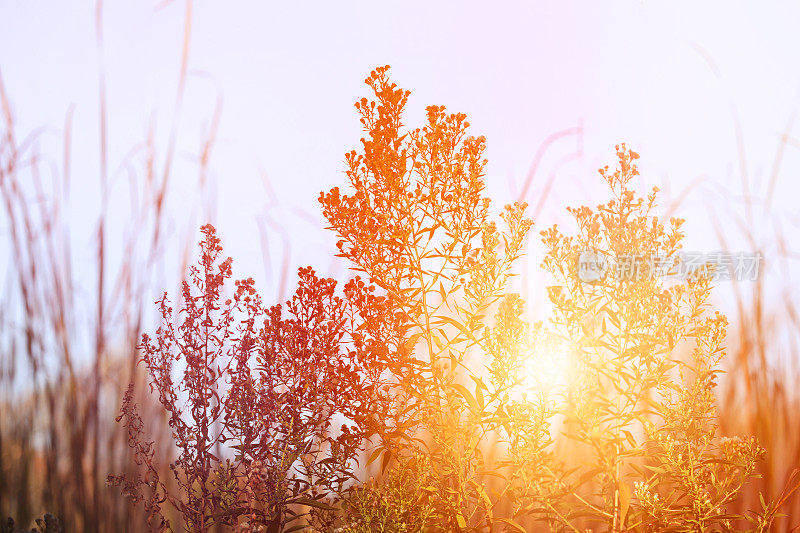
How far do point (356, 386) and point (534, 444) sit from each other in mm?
892

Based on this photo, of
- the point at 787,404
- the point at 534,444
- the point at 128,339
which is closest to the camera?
the point at 534,444

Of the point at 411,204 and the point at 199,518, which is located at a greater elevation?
the point at 411,204

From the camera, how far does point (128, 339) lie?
421 cm

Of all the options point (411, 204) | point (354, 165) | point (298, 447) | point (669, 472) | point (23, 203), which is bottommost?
Answer: point (669, 472)

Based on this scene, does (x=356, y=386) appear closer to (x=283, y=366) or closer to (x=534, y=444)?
(x=283, y=366)

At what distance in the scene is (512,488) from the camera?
3.26m

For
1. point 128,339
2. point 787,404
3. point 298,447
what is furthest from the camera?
point 787,404

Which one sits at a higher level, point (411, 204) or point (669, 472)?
point (411, 204)

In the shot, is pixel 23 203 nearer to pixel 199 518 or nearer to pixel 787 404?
pixel 199 518

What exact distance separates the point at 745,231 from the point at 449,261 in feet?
10.2

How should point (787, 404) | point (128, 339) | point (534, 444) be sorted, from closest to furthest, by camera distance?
point (534, 444)
point (128, 339)
point (787, 404)

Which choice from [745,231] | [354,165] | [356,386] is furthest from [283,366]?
[745,231]

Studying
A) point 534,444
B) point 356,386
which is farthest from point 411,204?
point 534,444

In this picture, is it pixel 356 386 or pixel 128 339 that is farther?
pixel 128 339
